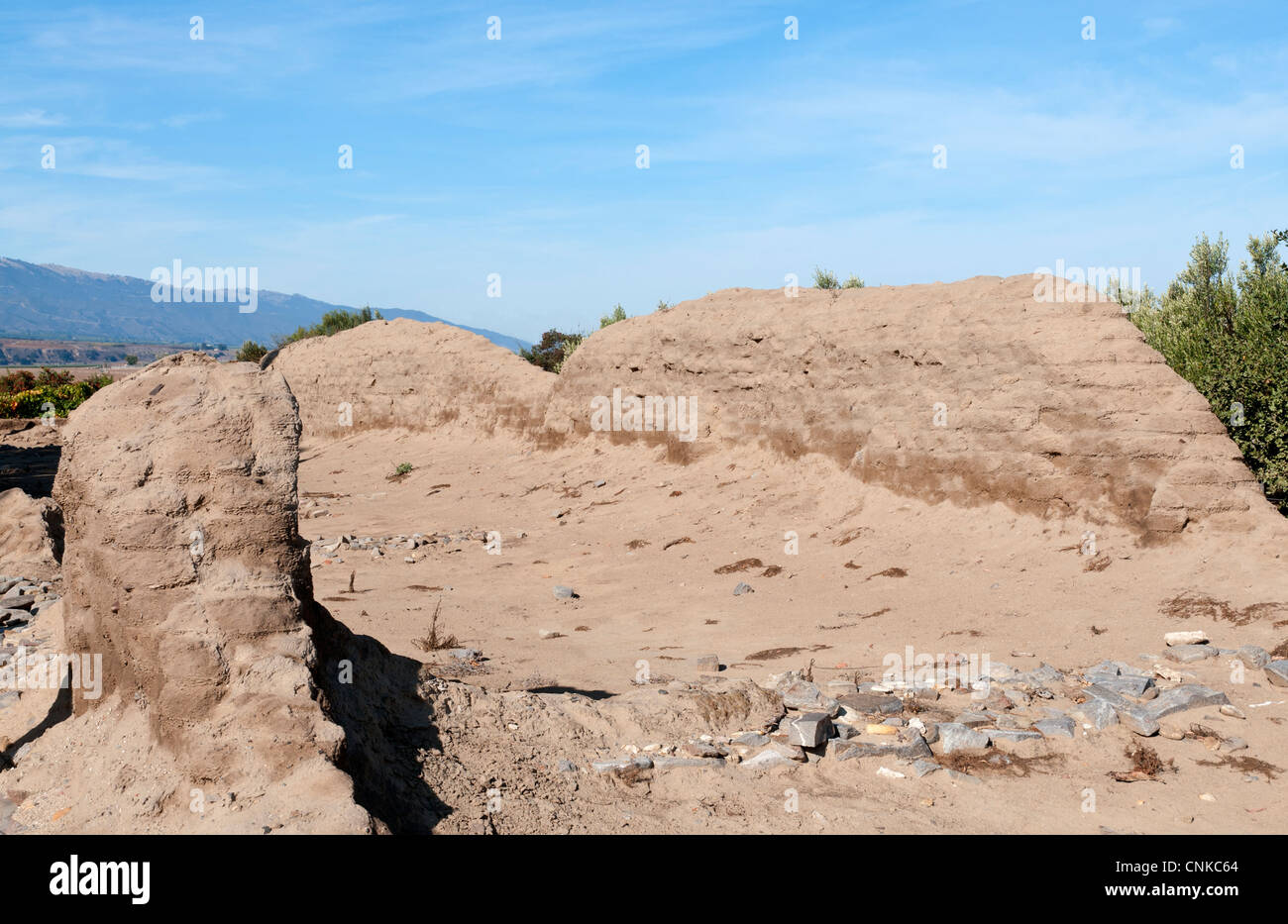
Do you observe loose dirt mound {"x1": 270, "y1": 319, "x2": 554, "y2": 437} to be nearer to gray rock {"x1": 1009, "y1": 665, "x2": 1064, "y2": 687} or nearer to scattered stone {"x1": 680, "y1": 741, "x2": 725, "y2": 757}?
gray rock {"x1": 1009, "y1": 665, "x2": 1064, "y2": 687}

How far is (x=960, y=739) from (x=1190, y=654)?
246 centimetres

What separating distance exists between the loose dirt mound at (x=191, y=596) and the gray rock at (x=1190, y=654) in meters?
5.89

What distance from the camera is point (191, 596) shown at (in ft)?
13.4

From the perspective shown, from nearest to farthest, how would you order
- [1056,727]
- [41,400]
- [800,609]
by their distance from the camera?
[1056,727] → [800,609] → [41,400]

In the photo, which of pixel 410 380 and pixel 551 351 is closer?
pixel 410 380

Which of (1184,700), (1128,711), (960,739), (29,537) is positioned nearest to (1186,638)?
(1184,700)

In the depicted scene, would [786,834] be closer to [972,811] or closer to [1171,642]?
[972,811]

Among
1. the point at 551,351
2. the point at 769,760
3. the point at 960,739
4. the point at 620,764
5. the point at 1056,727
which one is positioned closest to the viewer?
the point at 620,764

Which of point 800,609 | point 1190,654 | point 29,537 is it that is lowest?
point 800,609

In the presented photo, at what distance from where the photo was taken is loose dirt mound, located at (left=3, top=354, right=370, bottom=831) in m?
3.74

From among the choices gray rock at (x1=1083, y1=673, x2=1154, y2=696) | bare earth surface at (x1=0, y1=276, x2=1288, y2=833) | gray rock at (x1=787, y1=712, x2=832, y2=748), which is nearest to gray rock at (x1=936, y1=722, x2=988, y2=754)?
bare earth surface at (x1=0, y1=276, x2=1288, y2=833)

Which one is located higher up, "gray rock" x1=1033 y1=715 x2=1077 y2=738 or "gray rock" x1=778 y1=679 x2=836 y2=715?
"gray rock" x1=778 y1=679 x2=836 y2=715

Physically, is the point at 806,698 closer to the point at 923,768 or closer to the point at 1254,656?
the point at 923,768

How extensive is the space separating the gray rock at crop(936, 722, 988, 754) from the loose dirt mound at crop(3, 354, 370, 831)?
346 centimetres
